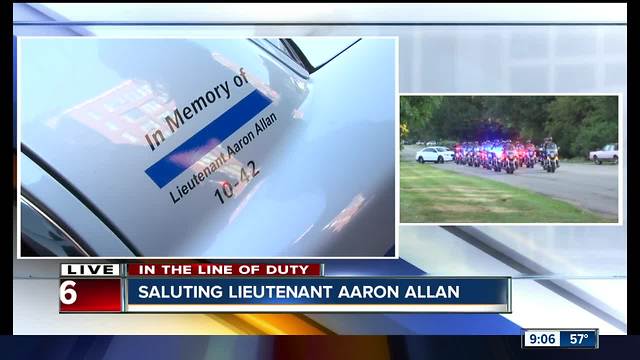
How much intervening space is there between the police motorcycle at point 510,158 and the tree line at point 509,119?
0.05 m

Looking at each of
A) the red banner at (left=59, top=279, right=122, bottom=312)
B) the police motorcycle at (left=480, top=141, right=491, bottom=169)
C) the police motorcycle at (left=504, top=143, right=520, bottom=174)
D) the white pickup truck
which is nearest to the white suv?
the police motorcycle at (left=480, top=141, right=491, bottom=169)

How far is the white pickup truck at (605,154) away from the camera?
7.47 ft

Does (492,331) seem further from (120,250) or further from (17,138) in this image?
(17,138)

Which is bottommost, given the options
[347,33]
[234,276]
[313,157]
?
[234,276]

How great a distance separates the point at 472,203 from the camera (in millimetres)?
2287

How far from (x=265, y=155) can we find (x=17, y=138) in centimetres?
104

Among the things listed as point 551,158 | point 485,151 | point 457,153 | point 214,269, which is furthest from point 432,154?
point 214,269

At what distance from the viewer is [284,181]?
2256 millimetres

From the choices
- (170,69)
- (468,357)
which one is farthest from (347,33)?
(468,357)

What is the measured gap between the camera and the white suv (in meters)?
2.27

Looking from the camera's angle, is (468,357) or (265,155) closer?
(265,155)

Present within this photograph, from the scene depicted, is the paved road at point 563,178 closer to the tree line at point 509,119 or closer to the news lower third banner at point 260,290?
the tree line at point 509,119

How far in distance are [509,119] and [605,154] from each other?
1.44 feet

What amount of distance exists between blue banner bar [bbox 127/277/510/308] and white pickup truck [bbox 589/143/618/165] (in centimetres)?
64
